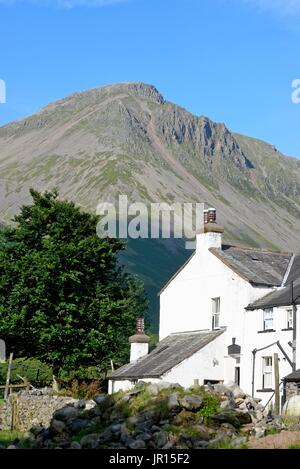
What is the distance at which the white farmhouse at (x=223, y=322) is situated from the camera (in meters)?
49.4

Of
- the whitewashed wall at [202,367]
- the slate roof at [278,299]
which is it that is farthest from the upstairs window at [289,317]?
the whitewashed wall at [202,367]

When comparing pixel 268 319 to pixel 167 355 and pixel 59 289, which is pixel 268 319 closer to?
pixel 167 355

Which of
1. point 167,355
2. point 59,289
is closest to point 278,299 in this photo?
point 167,355

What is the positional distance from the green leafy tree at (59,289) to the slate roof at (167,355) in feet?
15.2

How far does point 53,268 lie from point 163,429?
98.7 feet

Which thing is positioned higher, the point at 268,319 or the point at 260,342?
the point at 268,319

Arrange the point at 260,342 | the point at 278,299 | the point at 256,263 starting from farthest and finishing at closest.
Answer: the point at 256,263, the point at 260,342, the point at 278,299

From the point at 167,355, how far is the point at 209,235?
30.3 feet

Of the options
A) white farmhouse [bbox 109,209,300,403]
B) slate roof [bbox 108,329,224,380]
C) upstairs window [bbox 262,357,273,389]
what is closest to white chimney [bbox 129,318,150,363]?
white farmhouse [bbox 109,209,300,403]

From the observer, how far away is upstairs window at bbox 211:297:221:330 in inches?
2158

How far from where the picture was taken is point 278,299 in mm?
49938

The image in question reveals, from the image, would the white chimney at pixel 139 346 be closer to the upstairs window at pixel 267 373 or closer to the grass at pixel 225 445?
the upstairs window at pixel 267 373

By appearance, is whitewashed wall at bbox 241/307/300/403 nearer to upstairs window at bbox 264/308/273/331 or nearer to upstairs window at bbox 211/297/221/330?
upstairs window at bbox 264/308/273/331
